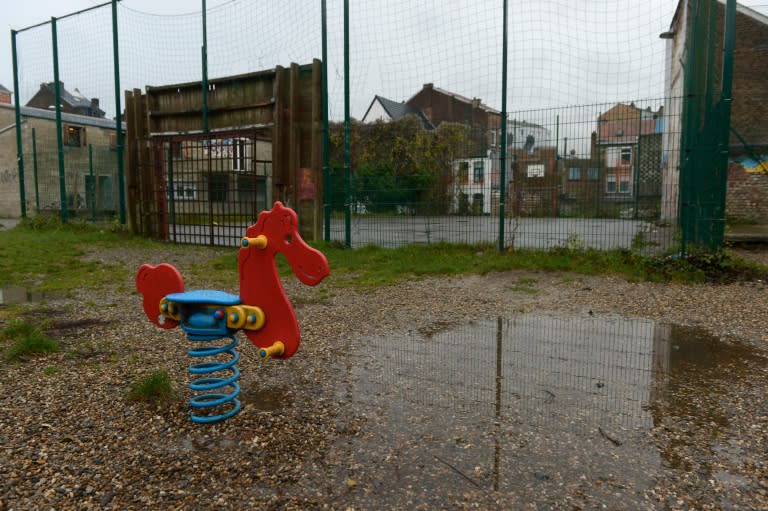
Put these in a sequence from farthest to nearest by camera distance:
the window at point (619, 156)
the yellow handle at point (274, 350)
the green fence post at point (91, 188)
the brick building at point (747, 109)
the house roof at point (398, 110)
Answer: the house roof at point (398, 110) → the green fence post at point (91, 188) → the brick building at point (747, 109) → the window at point (619, 156) → the yellow handle at point (274, 350)

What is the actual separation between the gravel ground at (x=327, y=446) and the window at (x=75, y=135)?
1024 inches

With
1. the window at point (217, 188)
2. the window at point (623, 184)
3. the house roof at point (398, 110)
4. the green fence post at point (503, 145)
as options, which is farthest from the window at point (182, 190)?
the house roof at point (398, 110)

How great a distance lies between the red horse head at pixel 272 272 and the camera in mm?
3100

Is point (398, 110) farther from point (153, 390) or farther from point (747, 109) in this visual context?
point (153, 390)

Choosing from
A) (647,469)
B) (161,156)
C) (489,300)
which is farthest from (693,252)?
(161,156)

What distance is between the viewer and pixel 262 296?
318 cm

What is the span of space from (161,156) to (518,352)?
11.0m

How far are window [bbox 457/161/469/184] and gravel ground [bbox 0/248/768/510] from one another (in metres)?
5.83

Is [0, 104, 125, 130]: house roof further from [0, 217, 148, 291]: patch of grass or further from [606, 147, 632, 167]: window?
[606, 147, 632, 167]: window

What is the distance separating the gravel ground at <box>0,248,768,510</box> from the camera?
93.4 inches

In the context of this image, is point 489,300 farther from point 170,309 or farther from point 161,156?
point 161,156

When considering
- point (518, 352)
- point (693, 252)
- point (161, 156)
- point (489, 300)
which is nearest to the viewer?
point (518, 352)

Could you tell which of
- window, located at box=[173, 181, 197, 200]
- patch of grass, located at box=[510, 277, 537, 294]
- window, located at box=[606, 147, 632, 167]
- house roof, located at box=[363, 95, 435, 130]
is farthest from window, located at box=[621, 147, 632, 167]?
house roof, located at box=[363, 95, 435, 130]

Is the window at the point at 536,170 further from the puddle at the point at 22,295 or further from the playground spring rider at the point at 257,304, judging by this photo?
the puddle at the point at 22,295
